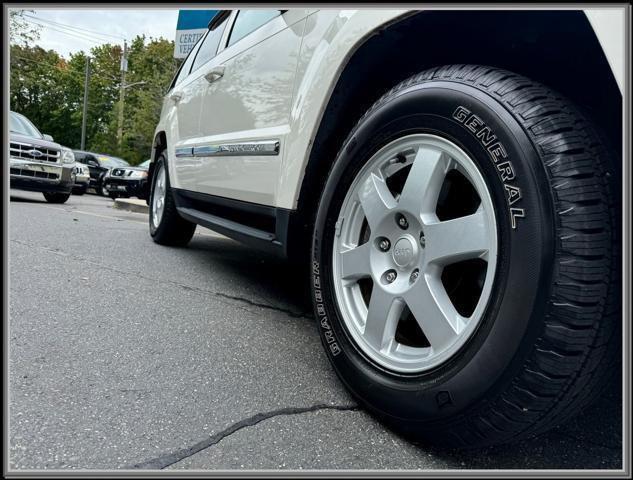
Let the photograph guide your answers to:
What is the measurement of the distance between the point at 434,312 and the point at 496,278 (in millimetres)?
192

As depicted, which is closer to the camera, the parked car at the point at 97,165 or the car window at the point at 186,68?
the car window at the point at 186,68

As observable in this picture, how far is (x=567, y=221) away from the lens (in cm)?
103

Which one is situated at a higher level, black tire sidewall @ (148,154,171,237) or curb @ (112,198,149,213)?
black tire sidewall @ (148,154,171,237)

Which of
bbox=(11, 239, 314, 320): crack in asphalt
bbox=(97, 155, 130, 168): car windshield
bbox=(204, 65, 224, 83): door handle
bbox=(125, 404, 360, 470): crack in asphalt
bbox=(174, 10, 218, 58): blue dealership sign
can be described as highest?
bbox=(174, 10, 218, 58): blue dealership sign

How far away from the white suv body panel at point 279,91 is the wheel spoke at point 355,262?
431 millimetres

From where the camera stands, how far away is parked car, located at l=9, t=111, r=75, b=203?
311 inches

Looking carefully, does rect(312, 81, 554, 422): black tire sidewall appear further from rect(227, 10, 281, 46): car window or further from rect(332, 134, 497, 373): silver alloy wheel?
rect(227, 10, 281, 46): car window

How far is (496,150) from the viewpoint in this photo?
3.75 ft

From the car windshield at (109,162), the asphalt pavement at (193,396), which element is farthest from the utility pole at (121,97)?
the asphalt pavement at (193,396)

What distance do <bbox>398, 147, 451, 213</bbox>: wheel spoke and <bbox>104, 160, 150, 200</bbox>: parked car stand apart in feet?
37.2

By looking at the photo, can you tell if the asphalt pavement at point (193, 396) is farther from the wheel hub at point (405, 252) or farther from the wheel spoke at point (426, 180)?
the wheel spoke at point (426, 180)

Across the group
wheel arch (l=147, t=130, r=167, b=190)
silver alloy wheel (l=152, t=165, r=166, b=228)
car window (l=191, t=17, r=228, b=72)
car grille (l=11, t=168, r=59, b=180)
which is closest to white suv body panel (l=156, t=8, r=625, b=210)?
car window (l=191, t=17, r=228, b=72)

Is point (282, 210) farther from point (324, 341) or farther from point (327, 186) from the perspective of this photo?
point (324, 341)

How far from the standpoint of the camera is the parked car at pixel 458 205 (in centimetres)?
103
